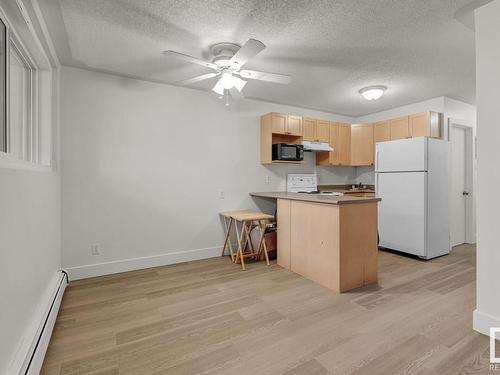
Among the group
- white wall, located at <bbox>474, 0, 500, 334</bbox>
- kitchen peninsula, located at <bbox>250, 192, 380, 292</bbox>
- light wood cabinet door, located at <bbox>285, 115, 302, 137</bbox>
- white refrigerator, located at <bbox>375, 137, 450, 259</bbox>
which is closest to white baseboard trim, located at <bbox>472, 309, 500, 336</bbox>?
white wall, located at <bbox>474, 0, 500, 334</bbox>

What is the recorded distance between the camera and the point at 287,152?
419 centimetres

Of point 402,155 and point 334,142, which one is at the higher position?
point 334,142

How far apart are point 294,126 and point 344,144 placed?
1289 mm

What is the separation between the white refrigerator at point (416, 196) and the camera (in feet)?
11.9

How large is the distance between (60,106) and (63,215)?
1.25 metres

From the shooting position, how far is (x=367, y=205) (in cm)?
277

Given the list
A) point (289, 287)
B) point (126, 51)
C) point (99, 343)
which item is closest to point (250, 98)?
point (126, 51)

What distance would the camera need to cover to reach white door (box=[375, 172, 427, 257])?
364 centimetres

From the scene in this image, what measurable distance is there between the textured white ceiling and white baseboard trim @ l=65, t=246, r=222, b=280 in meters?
2.37

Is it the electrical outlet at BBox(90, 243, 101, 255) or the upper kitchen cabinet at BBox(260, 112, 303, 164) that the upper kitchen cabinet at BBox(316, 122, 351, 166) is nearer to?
the upper kitchen cabinet at BBox(260, 112, 303, 164)

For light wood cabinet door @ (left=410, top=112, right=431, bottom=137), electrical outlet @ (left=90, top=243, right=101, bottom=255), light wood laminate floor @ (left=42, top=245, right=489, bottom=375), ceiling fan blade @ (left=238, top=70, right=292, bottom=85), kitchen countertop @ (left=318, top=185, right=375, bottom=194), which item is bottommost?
light wood laminate floor @ (left=42, top=245, right=489, bottom=375)

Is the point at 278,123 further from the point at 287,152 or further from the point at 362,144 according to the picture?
the point at 362,144

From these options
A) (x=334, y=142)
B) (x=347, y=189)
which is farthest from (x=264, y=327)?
(x=347, y=189)

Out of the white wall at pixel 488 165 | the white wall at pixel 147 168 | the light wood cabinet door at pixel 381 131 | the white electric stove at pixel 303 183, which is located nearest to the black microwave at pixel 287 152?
the white wall at pixel 147 168
